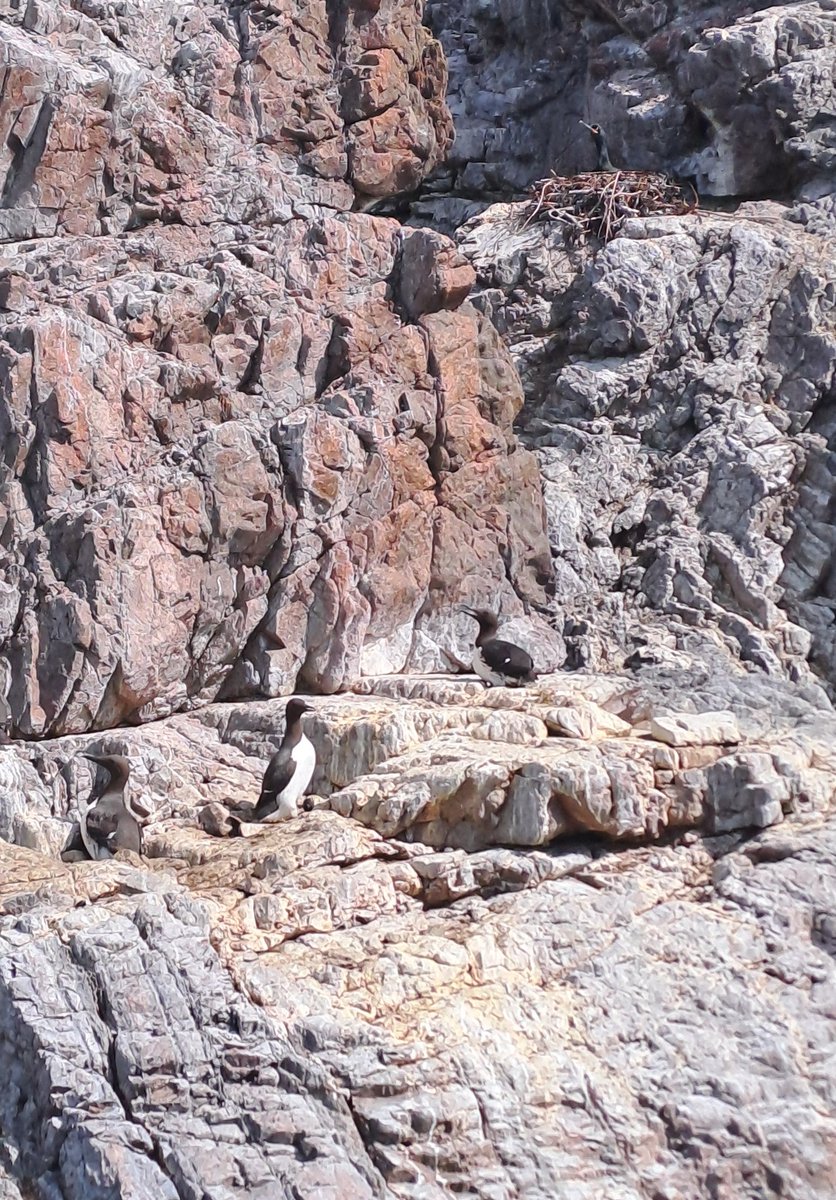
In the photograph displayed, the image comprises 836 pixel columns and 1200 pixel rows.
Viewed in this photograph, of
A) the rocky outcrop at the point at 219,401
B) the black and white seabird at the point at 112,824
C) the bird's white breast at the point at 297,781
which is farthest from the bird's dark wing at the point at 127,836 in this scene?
the rocky outcrop at the point at 219,401

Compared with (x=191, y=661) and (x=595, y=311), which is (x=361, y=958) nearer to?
(x=191, y=661)

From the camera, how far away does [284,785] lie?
995 cm

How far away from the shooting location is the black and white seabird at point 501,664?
1197 cm

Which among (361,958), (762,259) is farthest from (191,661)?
(762,259)

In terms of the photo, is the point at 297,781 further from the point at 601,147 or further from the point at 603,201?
the point at 601,147

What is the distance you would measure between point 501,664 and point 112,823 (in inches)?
150

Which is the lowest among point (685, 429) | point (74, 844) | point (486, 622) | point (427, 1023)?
point (74, 844)

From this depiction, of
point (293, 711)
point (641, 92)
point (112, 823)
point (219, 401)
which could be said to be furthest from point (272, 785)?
point (641, 92)

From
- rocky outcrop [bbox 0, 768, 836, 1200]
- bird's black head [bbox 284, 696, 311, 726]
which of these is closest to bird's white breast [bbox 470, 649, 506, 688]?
bird's black head [bbox 284, 696, 311, 726]

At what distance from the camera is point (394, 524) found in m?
13.1

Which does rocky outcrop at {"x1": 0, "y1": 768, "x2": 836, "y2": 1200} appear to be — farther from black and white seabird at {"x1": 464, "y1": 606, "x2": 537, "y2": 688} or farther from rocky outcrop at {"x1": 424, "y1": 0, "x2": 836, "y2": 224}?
rocky outcrop at {"x1": 424, "y1": 0, "x2": 836, "y2": 224}

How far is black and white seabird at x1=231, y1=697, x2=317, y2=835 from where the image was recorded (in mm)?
9914

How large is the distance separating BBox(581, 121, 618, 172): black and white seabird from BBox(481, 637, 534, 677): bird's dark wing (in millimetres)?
8174

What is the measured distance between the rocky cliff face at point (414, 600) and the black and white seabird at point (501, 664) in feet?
1.07
